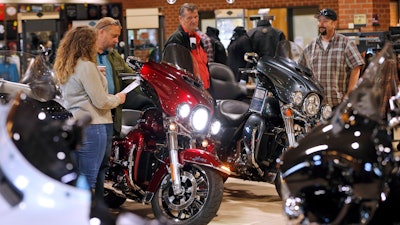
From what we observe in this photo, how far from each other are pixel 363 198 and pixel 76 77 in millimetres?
3225

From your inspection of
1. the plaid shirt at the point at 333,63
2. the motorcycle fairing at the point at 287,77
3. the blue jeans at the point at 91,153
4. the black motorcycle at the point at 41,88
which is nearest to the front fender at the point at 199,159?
the blue jeans at the point at 91,153

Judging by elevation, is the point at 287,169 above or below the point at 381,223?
above

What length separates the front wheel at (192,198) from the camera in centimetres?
628

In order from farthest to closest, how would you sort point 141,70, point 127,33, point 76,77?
1. point 127,33
2. point 141,70
3. point 76,77

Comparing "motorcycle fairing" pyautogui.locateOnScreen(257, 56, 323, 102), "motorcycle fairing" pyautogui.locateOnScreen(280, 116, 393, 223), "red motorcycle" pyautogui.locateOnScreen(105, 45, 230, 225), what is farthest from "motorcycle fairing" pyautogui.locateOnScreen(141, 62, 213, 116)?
"motorcycle fairing" pyautogui.locateOnScreen(280, 116, 393, 223)

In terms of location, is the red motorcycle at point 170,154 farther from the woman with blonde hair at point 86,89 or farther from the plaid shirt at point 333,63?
the plaid shirt at point 333,63

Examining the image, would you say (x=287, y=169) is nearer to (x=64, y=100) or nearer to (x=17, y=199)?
(x=17, y=199)

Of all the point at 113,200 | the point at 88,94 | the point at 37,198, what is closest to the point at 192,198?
the point at 88,94

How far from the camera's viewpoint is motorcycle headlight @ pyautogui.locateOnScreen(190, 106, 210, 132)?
6438 millimetres

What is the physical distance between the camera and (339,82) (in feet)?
26.0

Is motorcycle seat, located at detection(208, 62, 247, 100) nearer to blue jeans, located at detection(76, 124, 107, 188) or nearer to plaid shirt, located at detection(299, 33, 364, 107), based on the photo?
plaid shirt, located at detection(299, 33, 364, 107)

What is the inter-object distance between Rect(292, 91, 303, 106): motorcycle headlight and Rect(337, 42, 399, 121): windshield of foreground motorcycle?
112 inches

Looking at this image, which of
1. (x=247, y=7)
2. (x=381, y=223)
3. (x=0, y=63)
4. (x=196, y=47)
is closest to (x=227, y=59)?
(x=196, y=47)

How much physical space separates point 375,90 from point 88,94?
2.95 m
